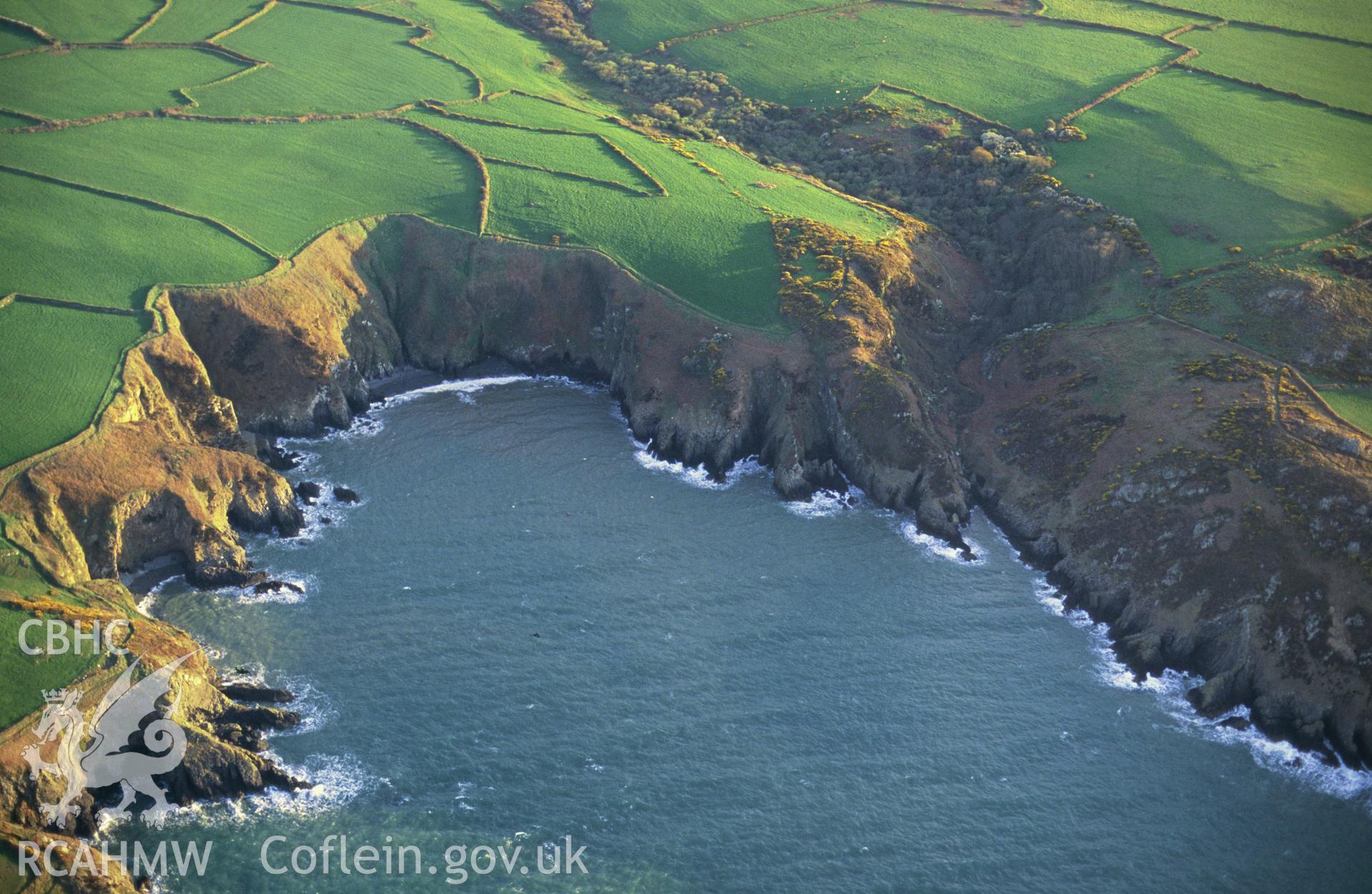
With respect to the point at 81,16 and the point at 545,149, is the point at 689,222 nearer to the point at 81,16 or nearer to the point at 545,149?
the point at 545,149

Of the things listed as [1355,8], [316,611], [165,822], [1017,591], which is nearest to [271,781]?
[165,822]

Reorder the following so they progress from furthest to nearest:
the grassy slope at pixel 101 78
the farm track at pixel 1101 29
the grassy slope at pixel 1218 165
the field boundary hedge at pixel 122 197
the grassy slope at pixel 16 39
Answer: the farm track at pixel 1101 29 → the grassy slope at pixel 16 39 → the grassy slope at pixel 101 78 → the grassy slope at pixel 1218 165 → the field boundary hedge at pixel 122 197

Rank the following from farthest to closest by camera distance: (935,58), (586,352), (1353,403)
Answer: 1. (935,58)
2. (586,352)
3. (1353,403)

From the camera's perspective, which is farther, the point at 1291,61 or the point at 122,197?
the point at 1291,61

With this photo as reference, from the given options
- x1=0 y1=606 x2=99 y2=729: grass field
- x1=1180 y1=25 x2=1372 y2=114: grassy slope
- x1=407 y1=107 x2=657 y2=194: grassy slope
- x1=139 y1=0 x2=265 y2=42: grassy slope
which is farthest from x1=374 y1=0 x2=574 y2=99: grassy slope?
x1=0 y1=606 x2=99 y2=729: grass field

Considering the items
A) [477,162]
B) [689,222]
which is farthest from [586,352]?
[477,162]

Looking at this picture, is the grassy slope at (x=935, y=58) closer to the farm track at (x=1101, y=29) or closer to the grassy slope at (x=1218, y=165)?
the farm track at (x=1101, y=29)

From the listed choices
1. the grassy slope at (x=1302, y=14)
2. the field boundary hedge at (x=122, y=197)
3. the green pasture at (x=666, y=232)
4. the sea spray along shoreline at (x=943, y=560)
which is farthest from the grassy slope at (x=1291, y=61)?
the field boundary hedge at (x=122, y=197)
